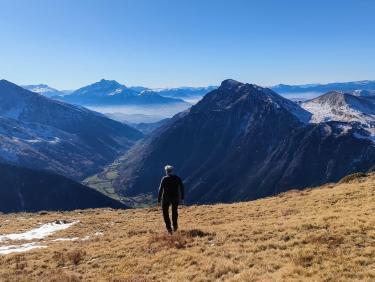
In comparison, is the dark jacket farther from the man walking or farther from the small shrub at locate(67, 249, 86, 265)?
the small shrub at locate(67, 249, 86, 265)

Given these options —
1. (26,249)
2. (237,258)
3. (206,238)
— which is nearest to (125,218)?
(26,249)

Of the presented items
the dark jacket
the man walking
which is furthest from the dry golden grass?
the dark jacket

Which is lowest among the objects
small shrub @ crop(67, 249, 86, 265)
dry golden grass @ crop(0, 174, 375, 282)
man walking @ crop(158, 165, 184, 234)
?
small shrub @ crop(67, 249, 86, 265)

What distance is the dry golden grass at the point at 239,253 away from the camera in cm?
1781

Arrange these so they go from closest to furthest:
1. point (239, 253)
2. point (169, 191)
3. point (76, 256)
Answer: point (239, 253) → point (76, 256) → point (169, 191)

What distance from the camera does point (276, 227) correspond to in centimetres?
2489

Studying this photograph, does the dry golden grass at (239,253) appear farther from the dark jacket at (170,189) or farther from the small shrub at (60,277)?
the dark jacket at (170,189)

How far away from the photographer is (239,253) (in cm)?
2075

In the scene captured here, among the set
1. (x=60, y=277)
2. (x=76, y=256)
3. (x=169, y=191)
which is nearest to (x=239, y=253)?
(x=169, y=191)

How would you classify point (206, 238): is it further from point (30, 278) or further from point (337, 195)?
point (337, 195)

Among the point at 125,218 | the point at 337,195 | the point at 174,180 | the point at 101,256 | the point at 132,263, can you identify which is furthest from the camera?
the point at 125,218

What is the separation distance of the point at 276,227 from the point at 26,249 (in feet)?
56.5

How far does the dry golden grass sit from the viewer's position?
1781 centimetres

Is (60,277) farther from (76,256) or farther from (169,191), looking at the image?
(169,191)
